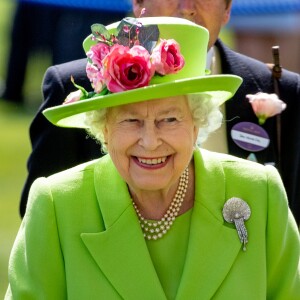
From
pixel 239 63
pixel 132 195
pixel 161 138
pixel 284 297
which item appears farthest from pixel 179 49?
pixel 239 63

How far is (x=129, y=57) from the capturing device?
4418mm

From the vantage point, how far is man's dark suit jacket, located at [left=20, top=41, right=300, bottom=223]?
5.59m

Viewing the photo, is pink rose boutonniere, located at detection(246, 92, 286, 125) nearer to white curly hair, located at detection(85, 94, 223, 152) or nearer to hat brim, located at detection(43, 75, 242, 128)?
white curly hair, located at detection(85, 94, 223, 152)

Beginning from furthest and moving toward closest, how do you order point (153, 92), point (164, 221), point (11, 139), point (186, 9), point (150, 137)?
point (11, 139) → point (186, 9) → point (164, 221) → point (150, 137) → point (153, 92)

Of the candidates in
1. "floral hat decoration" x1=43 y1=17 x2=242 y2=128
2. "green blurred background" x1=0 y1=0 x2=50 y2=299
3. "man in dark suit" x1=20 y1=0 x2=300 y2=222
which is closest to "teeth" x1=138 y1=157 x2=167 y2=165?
"floral hat decoration" x1=43 y1=17 x2=242 y2=128

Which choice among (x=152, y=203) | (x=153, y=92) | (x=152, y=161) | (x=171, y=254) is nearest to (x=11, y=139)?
(x=152, y=203)

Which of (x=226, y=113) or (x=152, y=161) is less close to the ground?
(x=152, y=161)

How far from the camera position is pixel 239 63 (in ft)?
19.2

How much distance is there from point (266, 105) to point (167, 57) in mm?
1266

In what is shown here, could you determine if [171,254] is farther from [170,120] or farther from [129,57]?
[129,57]

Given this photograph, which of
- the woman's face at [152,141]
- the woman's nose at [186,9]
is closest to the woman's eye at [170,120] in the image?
the woman's face at [152,141]

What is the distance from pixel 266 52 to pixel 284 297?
8342 millimetres

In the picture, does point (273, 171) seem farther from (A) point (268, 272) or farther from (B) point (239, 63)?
(B) point (239, 63)

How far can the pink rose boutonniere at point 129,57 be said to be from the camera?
14.4 ft
